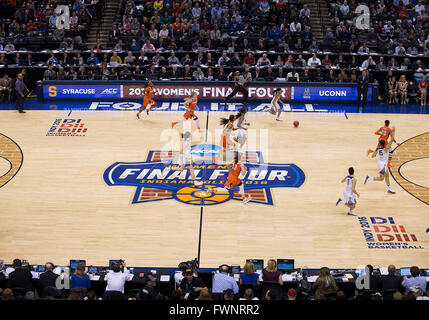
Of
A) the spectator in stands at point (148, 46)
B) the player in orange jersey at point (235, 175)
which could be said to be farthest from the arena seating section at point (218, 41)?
the player in orange jersey at point (235, 175)

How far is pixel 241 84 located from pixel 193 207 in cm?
1199

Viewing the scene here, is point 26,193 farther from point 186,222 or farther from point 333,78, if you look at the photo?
point 333,78

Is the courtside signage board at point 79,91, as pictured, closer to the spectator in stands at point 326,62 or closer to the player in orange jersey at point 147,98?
the player in orange jersey at point 147,98

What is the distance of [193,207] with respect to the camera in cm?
1947

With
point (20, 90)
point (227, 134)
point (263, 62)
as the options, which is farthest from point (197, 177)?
point (263, 62)

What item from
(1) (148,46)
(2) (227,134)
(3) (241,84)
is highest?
(1) (148,46)

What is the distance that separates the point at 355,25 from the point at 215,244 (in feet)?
69.9

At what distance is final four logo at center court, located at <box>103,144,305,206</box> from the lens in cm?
2025

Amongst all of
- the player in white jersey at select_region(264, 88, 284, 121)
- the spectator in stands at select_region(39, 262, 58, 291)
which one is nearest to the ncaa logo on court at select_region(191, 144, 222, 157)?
the player in white jersey at select_region(264, 88, 284, 121)

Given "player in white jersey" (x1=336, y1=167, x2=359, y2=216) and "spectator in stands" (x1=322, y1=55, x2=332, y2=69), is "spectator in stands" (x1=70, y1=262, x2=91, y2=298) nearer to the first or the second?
"player in white jersey" (x1=336, y1=167, x2=359, y2=216)

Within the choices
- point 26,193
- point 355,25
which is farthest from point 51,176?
point 355,25

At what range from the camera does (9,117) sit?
28.2 m

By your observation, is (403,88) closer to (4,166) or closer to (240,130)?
(240,130)

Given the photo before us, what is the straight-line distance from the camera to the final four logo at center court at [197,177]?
66.4 feet
